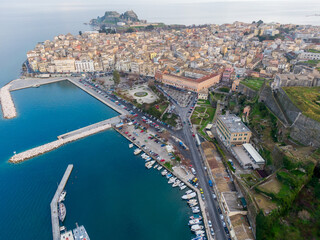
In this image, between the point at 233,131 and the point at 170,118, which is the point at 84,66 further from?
the point at 233,131

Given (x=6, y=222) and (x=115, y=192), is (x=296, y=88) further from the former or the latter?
(x=6, y=222)

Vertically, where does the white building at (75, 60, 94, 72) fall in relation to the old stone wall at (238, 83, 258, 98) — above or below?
below

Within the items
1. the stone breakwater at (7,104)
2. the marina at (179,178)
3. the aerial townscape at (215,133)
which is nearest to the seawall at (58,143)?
the aerial townscape at (215,133)

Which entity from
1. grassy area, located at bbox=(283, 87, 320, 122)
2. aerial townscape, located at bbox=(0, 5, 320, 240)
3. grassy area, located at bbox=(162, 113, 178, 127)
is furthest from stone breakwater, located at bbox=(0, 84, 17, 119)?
grassy area, located at bbox=(283, 87, 320, 122)

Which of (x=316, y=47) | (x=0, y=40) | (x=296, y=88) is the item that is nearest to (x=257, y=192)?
(x=296, y=88)

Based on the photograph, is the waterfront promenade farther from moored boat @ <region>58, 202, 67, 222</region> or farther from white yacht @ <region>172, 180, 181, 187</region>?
moored boat @ <region>58, 202, 67, 222</region>

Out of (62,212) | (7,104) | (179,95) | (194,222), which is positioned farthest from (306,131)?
(7,104)
